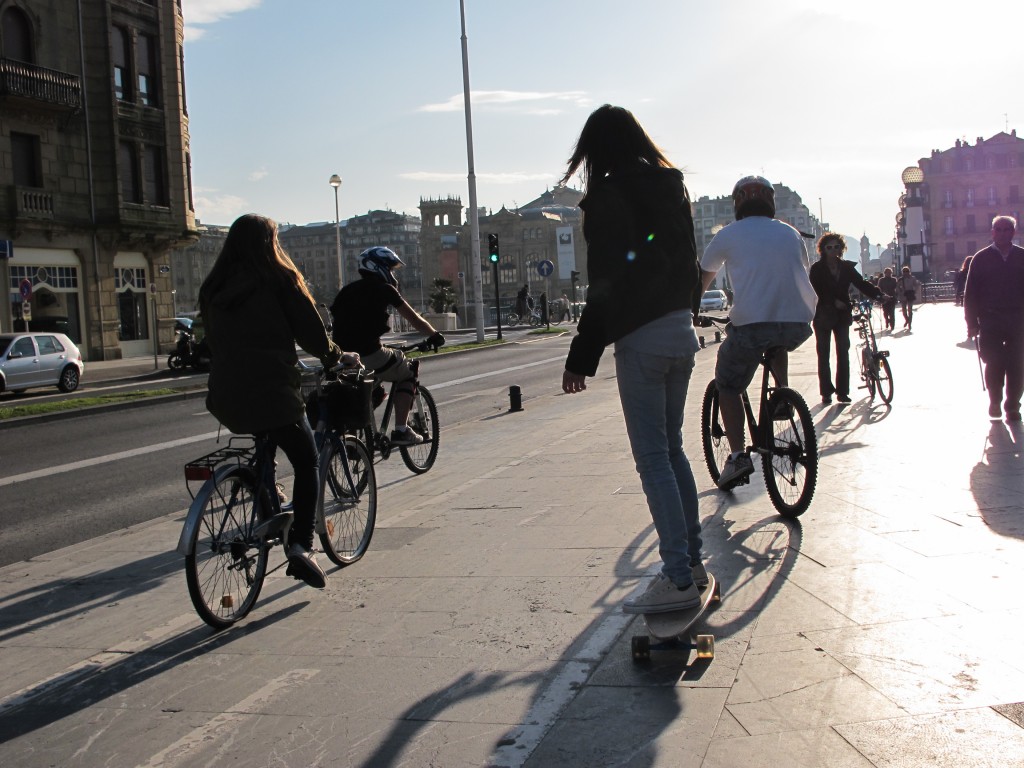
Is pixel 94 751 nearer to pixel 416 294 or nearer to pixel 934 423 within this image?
pixel 934 423

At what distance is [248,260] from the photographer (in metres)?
4.73

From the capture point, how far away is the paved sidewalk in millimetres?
3170

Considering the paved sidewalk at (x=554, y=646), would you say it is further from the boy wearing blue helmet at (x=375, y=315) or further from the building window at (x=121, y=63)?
the building window at (x=121, y=63)

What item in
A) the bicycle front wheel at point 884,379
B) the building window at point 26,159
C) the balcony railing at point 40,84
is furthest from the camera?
the building window at point 26,159

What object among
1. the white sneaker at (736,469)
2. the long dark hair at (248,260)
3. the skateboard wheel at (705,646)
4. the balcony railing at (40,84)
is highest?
the balcony railing at (40,84)

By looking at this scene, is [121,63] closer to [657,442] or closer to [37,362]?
[37,362]

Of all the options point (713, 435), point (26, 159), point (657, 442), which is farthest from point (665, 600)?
point (26, 159)

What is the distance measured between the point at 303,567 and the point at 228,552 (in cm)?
35

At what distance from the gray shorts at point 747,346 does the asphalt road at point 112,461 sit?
11.7ft

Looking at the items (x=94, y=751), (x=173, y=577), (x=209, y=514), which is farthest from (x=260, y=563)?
(x=94, y=751)

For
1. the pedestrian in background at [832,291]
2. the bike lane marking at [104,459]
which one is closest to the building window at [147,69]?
the bike lane marking at [104,459]

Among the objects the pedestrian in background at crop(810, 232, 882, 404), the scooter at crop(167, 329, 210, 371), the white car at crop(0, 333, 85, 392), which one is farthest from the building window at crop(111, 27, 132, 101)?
the pedestrian in background at crop(810, 232, 882, 404)

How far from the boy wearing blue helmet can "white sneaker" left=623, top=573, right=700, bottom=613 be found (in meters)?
4.36

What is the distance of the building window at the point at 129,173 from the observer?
3719cm
